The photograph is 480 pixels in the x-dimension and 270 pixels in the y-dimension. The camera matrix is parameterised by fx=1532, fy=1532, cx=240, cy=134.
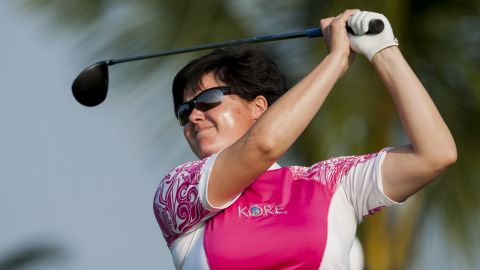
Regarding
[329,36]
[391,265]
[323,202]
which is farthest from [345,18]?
[391,265]

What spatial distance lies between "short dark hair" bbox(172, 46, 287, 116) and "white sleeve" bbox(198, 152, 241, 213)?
350 mm

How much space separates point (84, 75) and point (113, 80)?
2.74 meters

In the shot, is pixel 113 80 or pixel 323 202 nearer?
pixel 323 202

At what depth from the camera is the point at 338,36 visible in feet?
12.6

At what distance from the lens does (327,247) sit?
3779mm

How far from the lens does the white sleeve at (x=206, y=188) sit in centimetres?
388

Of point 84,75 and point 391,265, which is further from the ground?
point 84,75

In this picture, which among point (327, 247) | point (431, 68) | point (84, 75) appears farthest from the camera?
point (431, 68)

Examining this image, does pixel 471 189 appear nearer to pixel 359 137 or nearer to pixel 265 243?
pixel 359 137

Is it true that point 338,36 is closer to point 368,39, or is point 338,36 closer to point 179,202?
point 368,39

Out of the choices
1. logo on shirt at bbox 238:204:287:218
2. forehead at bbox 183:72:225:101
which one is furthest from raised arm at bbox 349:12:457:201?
forehead at bbox 183:72:225:101

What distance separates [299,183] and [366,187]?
178 mm

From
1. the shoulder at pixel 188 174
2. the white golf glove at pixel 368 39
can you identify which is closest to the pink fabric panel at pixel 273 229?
the shoulder at pixel 188 174

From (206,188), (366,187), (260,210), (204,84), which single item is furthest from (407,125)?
(204,84)
